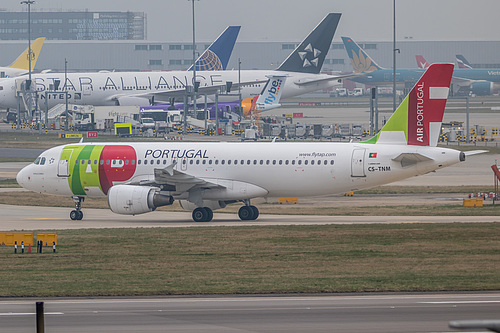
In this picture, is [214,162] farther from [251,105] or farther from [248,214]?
[251,105]

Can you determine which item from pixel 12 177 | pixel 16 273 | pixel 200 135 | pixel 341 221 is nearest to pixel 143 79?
pixel 200 135

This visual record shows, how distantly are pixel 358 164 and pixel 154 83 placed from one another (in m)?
78.4

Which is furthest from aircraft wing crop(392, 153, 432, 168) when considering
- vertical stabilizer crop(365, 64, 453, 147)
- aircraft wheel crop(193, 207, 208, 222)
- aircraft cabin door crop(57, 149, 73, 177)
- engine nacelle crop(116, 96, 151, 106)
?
engine nacelle crop(116, 96, 151, 106)

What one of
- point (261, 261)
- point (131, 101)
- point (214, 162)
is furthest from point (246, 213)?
point (131, 101)

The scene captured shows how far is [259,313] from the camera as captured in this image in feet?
65.8

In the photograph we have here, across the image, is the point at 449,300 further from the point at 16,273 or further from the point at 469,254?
the point at 16,273

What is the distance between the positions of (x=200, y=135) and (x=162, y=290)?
74198 millimetres

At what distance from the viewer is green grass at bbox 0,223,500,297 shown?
23359 millimetres

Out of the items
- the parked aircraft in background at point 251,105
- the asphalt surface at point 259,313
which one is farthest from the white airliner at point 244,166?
the parked aircraft in background at point 251,105

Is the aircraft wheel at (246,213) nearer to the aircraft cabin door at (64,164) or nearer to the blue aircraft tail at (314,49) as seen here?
the aircraft cabin door at (64,164)

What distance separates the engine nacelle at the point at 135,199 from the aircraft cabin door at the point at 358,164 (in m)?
7.72

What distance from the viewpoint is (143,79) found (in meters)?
113

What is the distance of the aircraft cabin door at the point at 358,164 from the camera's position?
37344 millimetres

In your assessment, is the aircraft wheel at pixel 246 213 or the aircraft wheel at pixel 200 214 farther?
the aircraft wheel at pixel 246 213
